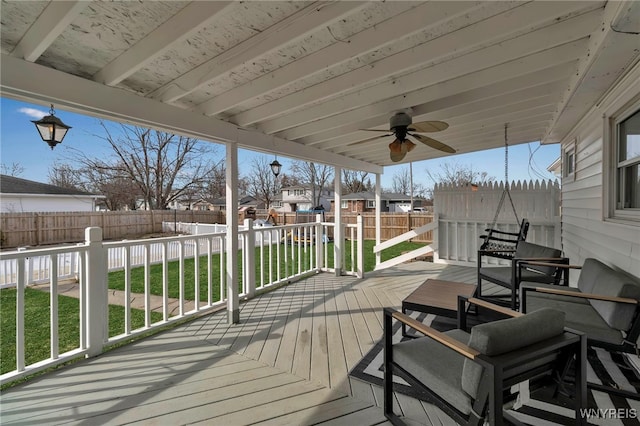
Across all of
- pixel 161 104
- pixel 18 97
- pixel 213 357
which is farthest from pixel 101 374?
pixel 161 104

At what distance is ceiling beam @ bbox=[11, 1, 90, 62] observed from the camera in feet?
5.02

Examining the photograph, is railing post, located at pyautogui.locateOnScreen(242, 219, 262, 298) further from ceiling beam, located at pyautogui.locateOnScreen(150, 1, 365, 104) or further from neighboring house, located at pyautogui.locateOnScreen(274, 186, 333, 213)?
neighboring house, located at pyautogui.locateOnScreen(274, 186, 333, 213)

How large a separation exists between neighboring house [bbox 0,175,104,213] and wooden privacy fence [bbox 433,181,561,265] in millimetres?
15694

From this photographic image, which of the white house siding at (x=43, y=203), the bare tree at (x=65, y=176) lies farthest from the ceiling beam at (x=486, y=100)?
the bare tree at (x=65, y=176)

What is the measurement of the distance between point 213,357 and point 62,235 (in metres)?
11.7

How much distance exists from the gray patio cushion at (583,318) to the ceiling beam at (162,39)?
311cm

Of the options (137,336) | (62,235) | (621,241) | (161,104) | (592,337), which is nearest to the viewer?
(592,337)

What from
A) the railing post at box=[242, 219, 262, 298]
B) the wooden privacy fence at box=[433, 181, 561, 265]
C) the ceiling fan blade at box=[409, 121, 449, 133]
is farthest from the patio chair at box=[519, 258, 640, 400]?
the wooden privacy fence at box=[433, 181, 561, 265]

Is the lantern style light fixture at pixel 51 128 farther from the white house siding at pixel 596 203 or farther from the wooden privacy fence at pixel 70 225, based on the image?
the wooden privacy fence at pixel 70 225

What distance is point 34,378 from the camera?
2.28 meters

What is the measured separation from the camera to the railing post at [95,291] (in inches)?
101

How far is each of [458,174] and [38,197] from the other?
2552cm

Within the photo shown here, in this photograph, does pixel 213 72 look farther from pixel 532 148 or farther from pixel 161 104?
pixel 532 148

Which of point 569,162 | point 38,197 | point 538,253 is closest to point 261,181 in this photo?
point 38,197
